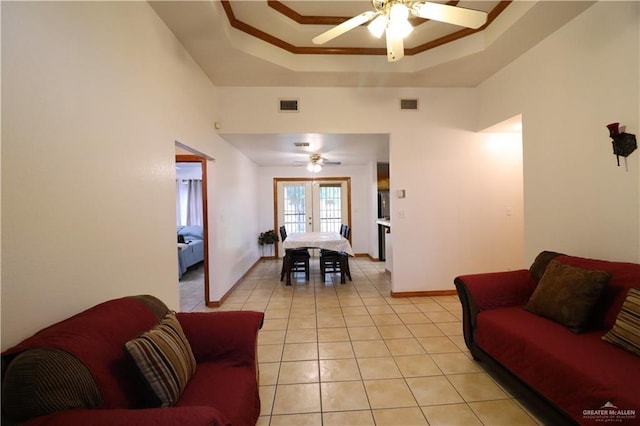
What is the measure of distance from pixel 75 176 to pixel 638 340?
3.03 m

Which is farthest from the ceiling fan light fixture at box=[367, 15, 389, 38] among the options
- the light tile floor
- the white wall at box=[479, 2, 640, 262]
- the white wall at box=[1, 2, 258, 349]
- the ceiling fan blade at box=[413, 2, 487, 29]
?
the light tile floor

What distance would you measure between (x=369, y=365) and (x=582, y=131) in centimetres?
271

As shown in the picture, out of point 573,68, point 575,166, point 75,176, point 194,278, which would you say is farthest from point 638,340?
point 194,278

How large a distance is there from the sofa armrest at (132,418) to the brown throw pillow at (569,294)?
2.12 m

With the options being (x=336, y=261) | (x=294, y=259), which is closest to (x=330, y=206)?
(x=336, y=261)

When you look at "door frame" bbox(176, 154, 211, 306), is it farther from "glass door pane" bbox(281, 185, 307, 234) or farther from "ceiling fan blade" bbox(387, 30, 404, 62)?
"glass door pane" bbox(281, 185, 307, 234)

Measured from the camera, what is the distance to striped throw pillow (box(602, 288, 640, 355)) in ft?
4.60

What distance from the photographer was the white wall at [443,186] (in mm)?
3680

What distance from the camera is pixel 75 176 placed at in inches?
52.0

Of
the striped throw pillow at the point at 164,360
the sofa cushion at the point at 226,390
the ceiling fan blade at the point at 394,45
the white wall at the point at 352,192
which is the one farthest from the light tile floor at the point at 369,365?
the white wall at the point at 352,192

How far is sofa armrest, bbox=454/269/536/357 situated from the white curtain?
7143 millimetres

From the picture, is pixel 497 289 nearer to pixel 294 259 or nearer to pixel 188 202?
pixel 294 259

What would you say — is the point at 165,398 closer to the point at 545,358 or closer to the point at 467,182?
the point at 545,358

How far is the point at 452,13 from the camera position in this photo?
1.76 metres
